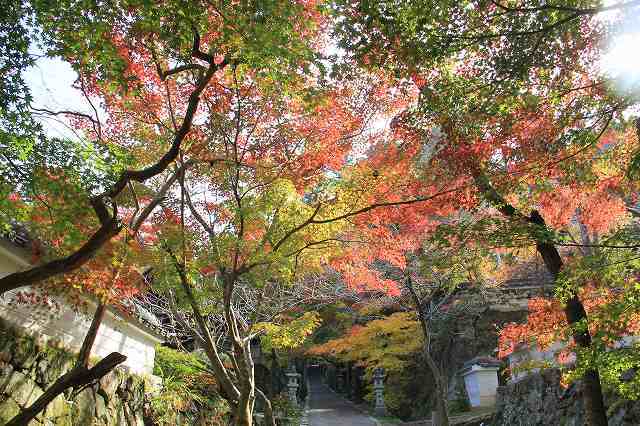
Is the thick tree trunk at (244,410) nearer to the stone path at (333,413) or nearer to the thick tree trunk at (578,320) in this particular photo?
the thick tree trunk at (578,320)

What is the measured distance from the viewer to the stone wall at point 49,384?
7004mm

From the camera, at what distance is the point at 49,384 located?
7941mm

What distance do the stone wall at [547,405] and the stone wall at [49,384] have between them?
395 inches

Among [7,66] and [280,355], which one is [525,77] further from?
[280,355]

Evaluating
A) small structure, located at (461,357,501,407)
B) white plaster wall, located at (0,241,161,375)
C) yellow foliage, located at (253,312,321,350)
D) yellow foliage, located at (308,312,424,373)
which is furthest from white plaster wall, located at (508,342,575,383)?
white plaster wall, located at (0,241,161,375)

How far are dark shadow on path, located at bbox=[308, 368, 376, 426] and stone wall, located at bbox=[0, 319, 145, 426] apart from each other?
11371 millimetres

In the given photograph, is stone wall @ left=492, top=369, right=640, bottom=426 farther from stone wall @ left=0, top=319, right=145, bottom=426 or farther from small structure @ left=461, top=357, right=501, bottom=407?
stone wall @ left=0, top=319, right=145, bottom=426

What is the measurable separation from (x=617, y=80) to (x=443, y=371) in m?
18.1

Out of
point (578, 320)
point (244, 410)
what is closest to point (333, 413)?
point (244, 410)

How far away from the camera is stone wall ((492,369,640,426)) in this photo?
29.8 ft

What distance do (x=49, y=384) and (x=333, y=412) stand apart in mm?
19629

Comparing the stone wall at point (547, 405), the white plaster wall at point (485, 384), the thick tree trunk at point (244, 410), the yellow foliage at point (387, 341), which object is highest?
the yellow foliage at point (387, 341)

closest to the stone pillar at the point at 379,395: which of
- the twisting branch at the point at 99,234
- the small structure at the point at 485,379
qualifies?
the small structure at the point at 485,379

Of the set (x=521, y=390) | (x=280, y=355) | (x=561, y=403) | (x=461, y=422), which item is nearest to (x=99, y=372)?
(x=561, y=403)
